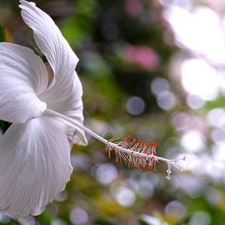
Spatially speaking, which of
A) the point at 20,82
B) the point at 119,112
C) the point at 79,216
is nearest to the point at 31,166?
the point at 20,82

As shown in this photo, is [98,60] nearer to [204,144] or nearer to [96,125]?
[96,125]

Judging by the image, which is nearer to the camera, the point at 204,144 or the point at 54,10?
the point at 54,10

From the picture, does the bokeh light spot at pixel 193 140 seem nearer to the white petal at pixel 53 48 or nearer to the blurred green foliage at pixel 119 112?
the blurred green foliage at pixel 119 112

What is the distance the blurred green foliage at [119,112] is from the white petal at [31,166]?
1.9 inches

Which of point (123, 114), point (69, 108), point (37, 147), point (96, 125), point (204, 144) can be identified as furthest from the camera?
point (204, 144)

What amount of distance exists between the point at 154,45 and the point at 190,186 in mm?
810

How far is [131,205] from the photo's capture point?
4.28 feet

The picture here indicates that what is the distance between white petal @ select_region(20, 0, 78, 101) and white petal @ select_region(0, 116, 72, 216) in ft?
0.14

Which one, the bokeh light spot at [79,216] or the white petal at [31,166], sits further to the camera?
the bokeh light spot at [79,216]

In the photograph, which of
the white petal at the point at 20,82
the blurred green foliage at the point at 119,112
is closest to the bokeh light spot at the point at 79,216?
the blurred green foliage at the point at 119,112

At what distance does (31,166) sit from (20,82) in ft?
0.25

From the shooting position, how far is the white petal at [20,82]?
1.12 ft

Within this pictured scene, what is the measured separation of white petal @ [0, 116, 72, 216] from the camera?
1.21ft

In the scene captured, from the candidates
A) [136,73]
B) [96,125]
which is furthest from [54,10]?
[136,73]
